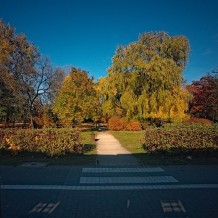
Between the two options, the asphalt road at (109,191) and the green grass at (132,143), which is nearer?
the asphalt road at (109,191)

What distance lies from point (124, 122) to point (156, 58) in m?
9.29

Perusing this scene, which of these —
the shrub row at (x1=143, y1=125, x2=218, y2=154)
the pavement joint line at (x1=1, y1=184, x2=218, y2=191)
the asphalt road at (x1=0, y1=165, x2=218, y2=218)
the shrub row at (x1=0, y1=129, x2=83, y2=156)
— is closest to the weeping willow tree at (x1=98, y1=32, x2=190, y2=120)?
the shrub row at (x1=143, y1=125, x2=218, y2=154)

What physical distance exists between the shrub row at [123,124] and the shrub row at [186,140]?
23960 mm

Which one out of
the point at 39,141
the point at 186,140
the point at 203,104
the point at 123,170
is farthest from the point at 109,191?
the point at 203,104

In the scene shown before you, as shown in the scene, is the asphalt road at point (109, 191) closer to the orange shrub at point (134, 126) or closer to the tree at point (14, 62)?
the tree at point (14, 62)

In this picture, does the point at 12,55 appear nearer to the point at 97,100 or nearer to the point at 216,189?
the point at 97,100

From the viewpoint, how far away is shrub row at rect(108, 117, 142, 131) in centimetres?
3856

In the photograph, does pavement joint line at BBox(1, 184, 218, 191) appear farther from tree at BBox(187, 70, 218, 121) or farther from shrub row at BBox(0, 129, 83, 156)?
tree at BBox(187, 70, 218, 121)

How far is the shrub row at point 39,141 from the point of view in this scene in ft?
45.7

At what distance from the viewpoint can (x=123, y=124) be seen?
39219 millimetres

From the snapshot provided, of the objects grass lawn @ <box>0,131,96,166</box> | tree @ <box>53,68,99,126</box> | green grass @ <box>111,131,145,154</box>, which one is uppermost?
tree @ <box>53,68,99,126</box>

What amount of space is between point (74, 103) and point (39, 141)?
22.8 metres

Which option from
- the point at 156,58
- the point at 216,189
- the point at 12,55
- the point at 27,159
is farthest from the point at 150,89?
the point at 216,189

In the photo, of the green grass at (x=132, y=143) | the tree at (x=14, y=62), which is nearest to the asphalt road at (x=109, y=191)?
the green grass at (x=132, y=143)
